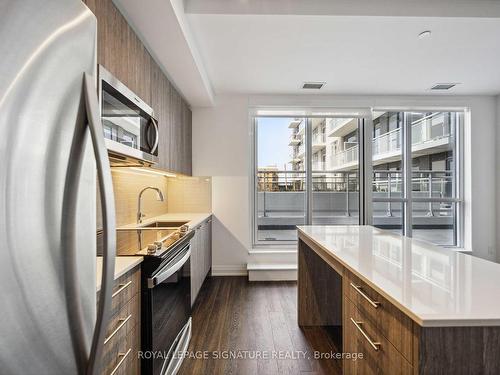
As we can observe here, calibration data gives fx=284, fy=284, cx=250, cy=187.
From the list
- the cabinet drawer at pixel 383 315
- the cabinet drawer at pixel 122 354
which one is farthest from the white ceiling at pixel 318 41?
the cabinet drawer at pixel 383 315

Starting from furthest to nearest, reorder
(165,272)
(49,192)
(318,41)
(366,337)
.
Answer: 1. (318,41)
2. (165,272)
3. (366,337)
4. (49,192)

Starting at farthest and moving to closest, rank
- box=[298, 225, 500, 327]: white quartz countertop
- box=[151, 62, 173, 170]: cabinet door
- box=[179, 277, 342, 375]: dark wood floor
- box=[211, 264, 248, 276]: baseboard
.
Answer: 1. box=[211, 264, 248, 276]: baseboard
2. box=[151, 62, 173, 170]: cabinet door
3. box=[179, 277, 342, 375]: dark wood floor
4. box=[298, 225, 500, 327]: white quartz countertop

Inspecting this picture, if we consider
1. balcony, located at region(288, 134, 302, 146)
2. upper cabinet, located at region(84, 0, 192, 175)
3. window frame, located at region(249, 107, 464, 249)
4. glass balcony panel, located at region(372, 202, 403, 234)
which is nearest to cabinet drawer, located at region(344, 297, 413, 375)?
upper cabinet, located at region(84, 0, 192, 175)

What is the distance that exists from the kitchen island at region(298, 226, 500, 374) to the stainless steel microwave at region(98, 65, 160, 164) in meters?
1.39

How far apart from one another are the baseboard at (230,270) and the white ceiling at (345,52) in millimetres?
2572

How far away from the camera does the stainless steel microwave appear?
1509 mm

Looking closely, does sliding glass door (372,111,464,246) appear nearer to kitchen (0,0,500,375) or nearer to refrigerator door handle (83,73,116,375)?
kitchen (0,0,500,375)

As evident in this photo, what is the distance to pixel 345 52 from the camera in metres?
2.91

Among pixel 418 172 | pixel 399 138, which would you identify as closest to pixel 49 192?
pixel 399 138

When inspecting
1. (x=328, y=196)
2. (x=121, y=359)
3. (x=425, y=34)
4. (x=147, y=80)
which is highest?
(x=425, y=34)

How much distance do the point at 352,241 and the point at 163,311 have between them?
1.32 m

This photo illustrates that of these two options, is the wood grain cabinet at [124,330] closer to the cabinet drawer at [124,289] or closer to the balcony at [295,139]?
the cabinet drawer at [124,289]

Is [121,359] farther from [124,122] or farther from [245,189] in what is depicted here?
[245,189]

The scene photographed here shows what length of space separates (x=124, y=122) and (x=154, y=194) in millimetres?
1840
